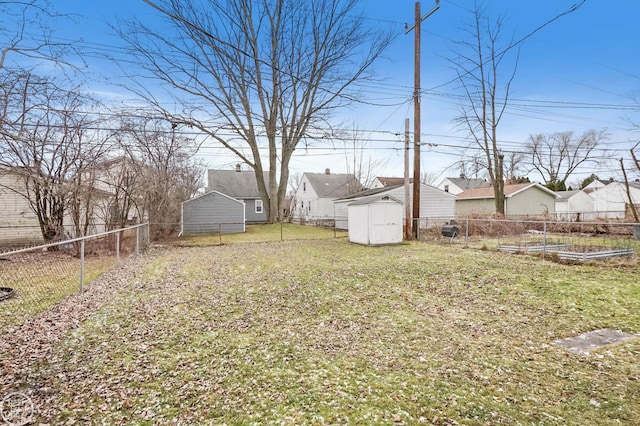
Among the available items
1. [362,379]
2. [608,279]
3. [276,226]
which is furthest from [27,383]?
[276,226]

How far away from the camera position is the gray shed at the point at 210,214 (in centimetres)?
2095

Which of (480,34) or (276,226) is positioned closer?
(480,34)

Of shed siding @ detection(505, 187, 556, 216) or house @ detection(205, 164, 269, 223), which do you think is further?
house @ detection(205, 164, 269, 223)

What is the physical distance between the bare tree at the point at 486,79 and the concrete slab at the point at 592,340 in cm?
1839

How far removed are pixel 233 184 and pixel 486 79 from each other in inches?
936

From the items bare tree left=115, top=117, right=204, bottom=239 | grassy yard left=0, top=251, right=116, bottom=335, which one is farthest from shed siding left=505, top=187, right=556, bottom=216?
grassy yard left=0, top=251, right=116, bottom=335

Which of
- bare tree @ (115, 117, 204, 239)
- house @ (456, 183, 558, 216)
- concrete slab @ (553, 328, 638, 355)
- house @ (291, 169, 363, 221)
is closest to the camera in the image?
concrete slab @ (553, 328, 638, 355)

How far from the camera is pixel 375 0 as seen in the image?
1288 cm

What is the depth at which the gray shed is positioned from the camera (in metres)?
21.0

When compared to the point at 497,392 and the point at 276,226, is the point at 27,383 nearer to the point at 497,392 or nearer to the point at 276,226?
the point at 497,392

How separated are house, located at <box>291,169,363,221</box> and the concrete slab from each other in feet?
89.4

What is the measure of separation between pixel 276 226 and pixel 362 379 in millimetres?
21698

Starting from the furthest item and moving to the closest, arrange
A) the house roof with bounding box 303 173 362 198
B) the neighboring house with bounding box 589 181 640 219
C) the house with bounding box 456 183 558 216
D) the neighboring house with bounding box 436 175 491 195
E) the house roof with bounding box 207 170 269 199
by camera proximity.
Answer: the neighboring house with bounding box 436 175 491 195, the neighboring house with bounding box 589 181 640 219, the house roof with bounding box 303 173 362 198, the house roof with bounding box 207 170 269 199, the house with bounding box 456 183 558 216

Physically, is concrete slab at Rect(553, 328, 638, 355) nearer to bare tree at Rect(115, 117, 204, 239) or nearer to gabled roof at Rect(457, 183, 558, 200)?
bare tree at Rect(115, 117, 204, 239)
